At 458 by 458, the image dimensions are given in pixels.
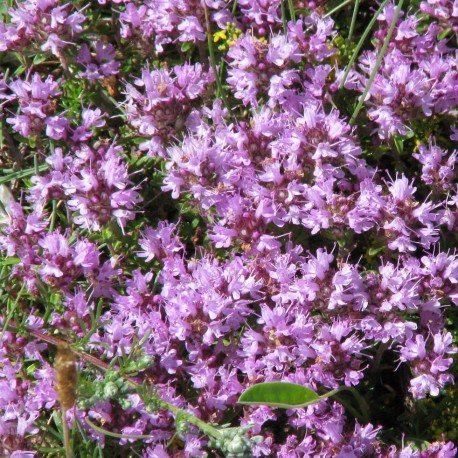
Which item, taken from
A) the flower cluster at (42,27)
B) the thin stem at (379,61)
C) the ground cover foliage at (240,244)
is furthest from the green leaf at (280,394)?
the flower cluster at (42,27)

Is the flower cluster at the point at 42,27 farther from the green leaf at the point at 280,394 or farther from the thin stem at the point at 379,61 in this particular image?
the green leaf at the point at 280,394

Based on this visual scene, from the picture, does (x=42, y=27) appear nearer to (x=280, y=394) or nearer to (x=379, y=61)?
(x=379, y=61)

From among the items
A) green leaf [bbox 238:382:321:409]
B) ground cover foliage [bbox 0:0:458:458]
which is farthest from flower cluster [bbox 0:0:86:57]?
green leaf [bbox 238:382:321:409]

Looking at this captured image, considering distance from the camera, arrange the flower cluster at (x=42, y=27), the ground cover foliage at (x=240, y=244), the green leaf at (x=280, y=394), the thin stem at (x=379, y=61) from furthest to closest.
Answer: the flower cluster at (x=42, y=27), the thin stem at (x=379, y=61), the ground cover foliage at (x=240, y=244), the green leaf at (x=280, y=394)

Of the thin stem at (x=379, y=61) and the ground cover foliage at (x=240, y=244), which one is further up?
the thin stem at (x=379, y=61)

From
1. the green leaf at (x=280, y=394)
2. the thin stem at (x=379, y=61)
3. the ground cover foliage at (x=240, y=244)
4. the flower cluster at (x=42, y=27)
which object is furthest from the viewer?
the flower cluster at (x=42, y=27)

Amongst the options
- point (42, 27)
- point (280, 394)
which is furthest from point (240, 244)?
point (42, 27)
